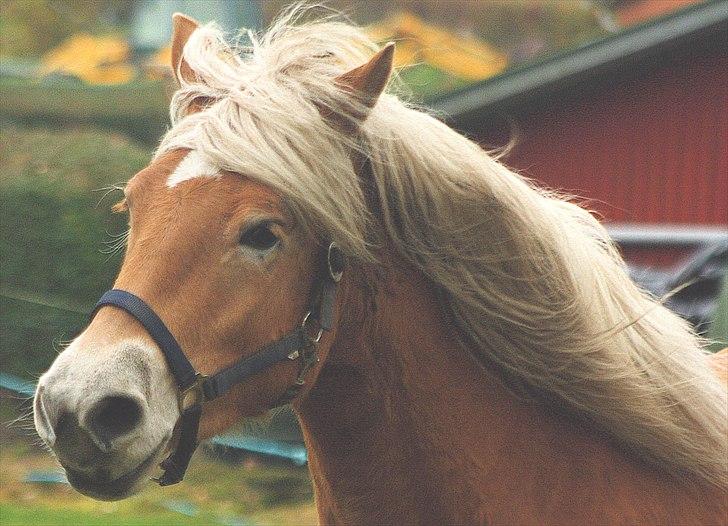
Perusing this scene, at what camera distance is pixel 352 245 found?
2.40 m

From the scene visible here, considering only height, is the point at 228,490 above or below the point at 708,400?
below

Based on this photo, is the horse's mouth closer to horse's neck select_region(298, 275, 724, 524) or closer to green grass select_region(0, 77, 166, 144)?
horse's neck select_region(298, 275, 724, 524)

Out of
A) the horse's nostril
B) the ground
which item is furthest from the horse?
the ground

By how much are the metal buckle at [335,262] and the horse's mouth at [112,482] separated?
1.71 feet

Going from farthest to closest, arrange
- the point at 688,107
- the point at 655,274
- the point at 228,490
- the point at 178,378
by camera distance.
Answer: the point at 688,107
the point at 228,490
the point at 655,274
the point at 178,378

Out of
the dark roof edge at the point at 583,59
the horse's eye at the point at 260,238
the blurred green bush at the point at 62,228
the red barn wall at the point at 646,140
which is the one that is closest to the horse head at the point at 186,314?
the horse's eye at the point at 260,238

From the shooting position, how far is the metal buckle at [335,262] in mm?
2369

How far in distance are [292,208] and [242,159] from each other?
15cm

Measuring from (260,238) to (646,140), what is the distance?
A: 25.7 ft

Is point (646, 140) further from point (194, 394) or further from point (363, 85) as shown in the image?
point (194, 394)

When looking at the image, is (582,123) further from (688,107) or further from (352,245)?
(352,245)

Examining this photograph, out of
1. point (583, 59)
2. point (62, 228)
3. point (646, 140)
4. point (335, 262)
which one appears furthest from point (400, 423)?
point (646, 140)

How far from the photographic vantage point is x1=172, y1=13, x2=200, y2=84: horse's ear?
2.64m

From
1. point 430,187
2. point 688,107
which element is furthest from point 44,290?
point 430,187
